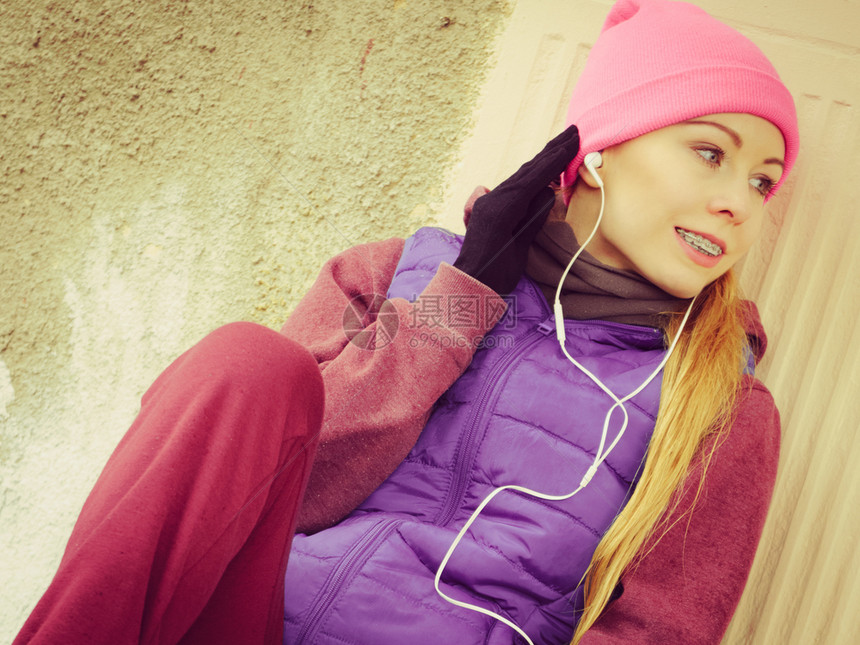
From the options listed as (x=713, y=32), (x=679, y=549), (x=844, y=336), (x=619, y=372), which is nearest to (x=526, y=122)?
(x=713, y=32)

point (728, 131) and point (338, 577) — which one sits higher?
point (728, 131)

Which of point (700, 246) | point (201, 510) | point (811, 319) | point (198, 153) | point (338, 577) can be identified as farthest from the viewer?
point (198, 153)

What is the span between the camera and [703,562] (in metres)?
0.77

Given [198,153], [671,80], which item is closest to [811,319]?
[671,80]

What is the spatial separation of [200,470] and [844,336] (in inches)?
40.0

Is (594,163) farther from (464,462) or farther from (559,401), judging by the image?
(464,462)

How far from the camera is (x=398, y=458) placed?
2.84 ft

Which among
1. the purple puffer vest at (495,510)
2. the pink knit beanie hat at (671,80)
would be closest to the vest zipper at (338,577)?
the purple puffer vest at (495,510)

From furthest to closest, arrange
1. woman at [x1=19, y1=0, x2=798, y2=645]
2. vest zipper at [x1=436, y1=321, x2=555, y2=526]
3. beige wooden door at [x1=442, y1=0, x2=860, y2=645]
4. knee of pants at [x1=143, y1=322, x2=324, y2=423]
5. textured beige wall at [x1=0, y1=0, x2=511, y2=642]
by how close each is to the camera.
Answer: textured beige wall at [x1=0, y1=0, x2=511, y2=642] < beige wooden door at [x1=442, y1=0, x2=860, y2=645] < vest zipper at [x1=436, y1=321, x2=555, y2=526] < woman at [x1=19, y1=0, x2=798, y2=645] < knee of pants at [x1=143, y1=322, x2=324, y2=423]

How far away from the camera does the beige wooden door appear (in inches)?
38.7

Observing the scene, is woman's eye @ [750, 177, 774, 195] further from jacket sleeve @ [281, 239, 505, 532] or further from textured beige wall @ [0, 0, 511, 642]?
textured beige wall @ [0, 0, 511, 642]

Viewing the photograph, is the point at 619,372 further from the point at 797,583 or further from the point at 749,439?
the point at 797,583

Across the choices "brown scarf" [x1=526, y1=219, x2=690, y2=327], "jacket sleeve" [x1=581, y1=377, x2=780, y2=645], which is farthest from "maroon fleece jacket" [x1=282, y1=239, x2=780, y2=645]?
"brown scarf" [x1=526, y1=219, x2=690, y2=327]

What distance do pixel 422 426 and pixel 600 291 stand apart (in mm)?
329
